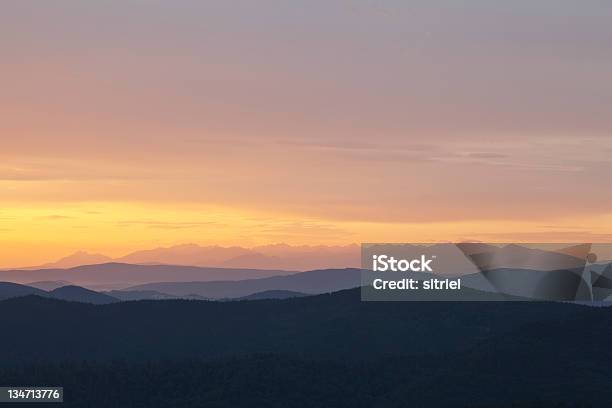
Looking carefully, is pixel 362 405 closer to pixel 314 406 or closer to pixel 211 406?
pixel 314 406

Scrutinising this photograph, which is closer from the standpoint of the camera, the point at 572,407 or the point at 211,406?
the point at 572,407

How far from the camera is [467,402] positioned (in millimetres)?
189750

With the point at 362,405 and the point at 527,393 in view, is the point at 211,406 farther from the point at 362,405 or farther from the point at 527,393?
the point at 527,393

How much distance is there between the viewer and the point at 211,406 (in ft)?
634

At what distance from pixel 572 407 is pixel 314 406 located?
43176mm

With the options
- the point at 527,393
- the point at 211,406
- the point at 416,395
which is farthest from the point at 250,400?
the point at 527,393

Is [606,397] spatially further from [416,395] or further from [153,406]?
[153,406]

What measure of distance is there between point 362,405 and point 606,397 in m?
40.0

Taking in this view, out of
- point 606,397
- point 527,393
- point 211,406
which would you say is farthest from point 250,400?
point 606,397

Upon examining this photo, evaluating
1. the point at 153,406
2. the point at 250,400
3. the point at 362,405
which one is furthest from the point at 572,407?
the point at 153,406

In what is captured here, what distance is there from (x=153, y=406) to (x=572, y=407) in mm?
69139

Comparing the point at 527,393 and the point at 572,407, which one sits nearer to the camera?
the point at 572,407

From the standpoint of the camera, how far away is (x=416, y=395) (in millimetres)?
195000

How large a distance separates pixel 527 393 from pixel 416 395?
18.9 meters
